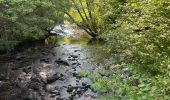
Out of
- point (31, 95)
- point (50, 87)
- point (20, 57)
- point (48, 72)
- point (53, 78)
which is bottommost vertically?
point (31, 95)

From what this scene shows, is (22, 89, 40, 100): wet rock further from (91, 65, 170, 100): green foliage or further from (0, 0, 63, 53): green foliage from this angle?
(91, 65, 170, 100): green foliage

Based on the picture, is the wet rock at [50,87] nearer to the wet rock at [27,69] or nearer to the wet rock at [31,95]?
the wet rock at [31,95]

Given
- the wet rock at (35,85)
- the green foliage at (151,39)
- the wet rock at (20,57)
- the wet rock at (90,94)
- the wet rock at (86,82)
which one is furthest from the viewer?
the wet rock at (20,57)

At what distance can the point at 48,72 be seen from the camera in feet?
49.5

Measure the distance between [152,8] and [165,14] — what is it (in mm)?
412

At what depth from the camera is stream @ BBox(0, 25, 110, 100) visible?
480 inches

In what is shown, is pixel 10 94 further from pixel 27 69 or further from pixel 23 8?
pixel 23 8

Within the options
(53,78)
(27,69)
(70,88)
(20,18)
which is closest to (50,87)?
(70,88)

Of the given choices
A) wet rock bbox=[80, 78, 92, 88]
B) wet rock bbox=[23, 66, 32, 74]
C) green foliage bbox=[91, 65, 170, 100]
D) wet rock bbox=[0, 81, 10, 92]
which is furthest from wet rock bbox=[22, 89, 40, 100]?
green foliage bbox=[91, 65, 170, 100]

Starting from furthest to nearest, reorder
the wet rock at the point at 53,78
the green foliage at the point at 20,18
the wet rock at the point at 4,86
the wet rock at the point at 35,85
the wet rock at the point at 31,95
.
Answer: the green foliage at the point at 20,18 < the wet rock at the point at 53,78 < the wet rock at the point at 35,85 < the wet rock at the point at 4,86 < the wet rock at the point at 31,95

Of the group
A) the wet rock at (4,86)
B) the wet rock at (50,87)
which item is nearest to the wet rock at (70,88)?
the wet rock at (50,87)

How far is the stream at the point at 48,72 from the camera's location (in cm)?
1219

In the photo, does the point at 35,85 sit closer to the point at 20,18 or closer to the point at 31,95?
the point at 31,95

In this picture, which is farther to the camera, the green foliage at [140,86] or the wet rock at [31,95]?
the wet rock at [31,95]
